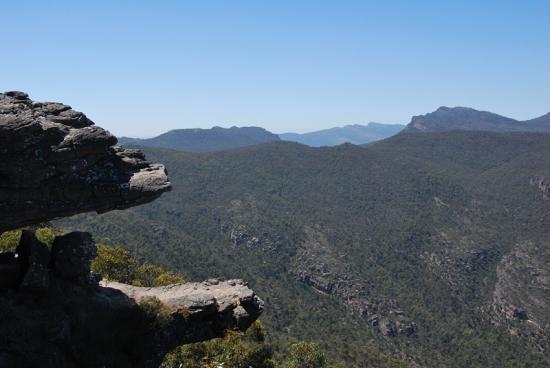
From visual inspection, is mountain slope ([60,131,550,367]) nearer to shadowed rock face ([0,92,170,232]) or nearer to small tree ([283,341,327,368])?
small tree ([283,341,327,368])

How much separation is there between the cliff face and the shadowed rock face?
1.7 inches

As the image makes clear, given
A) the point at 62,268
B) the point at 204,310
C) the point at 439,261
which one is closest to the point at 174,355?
the point at 204,310

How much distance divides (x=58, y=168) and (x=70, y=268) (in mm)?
5311

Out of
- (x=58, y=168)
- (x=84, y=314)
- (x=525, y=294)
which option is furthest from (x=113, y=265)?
(x=525, y=294)

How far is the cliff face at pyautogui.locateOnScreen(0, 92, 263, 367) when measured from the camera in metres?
20.5

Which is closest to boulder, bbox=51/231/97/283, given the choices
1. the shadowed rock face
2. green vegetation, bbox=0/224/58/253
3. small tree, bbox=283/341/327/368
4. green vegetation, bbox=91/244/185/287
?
the shadowed rock face

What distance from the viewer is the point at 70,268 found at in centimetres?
2348

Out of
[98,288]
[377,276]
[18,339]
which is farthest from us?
[377,276]

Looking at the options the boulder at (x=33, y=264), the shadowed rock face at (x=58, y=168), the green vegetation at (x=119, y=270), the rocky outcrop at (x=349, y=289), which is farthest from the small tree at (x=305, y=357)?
the rocky outcrop at (x=349, y=289)

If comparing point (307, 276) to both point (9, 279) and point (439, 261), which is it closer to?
point (439, 261)

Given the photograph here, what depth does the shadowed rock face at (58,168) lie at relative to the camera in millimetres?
20297

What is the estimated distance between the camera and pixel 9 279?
22312 millimetres

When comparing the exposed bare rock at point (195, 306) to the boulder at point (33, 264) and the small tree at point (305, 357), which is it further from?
the small tree at point (305, 357)

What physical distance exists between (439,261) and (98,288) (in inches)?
7407
